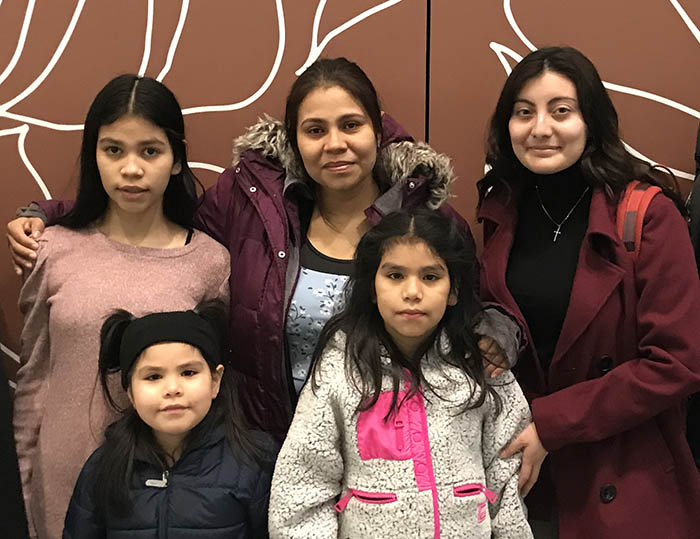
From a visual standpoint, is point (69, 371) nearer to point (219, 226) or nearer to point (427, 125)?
point (219, 226)

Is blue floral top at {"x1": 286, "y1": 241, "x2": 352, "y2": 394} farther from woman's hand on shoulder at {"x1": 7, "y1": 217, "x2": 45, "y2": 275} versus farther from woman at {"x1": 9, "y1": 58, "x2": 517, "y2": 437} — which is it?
woman's hand on shoulder at {"x1": 7, "y1": 217, "x2": 45, "y2": 275}

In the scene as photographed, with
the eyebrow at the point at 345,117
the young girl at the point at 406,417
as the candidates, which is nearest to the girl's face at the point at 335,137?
the eyebrow at the point at 345,117

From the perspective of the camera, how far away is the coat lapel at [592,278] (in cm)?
180

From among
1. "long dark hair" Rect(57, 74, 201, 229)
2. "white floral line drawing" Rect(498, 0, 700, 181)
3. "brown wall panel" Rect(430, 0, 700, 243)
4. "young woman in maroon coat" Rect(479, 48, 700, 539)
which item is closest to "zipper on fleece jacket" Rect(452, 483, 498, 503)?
"young woman in maroon coat" Rect(479, 48, 700, 539)

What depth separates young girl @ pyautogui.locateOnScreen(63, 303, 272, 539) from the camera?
1.70m

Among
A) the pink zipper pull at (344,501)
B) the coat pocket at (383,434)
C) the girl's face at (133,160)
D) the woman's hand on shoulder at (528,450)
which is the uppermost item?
the girl's face at (133,160)

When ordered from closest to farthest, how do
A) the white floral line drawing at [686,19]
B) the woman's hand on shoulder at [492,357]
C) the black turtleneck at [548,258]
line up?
the woman's hand on shoulder at [492,357], the black turtleneck at [548,258], the white floral line drawing at [686,19]

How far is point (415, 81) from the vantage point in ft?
7.80

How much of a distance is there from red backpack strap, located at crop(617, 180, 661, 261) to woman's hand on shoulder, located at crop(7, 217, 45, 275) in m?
1.55

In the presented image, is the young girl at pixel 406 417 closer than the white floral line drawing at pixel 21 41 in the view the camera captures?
Yes

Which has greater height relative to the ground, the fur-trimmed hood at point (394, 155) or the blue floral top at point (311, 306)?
the fur-trimmed hood at point (394, 155)

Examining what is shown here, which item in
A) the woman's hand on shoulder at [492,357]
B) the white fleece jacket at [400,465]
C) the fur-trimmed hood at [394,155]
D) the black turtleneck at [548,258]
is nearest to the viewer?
the white fleece jacket at [400,465]

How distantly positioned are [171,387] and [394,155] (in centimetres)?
89

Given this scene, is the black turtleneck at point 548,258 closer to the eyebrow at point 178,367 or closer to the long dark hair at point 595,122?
the long dark hair at point 595,122
